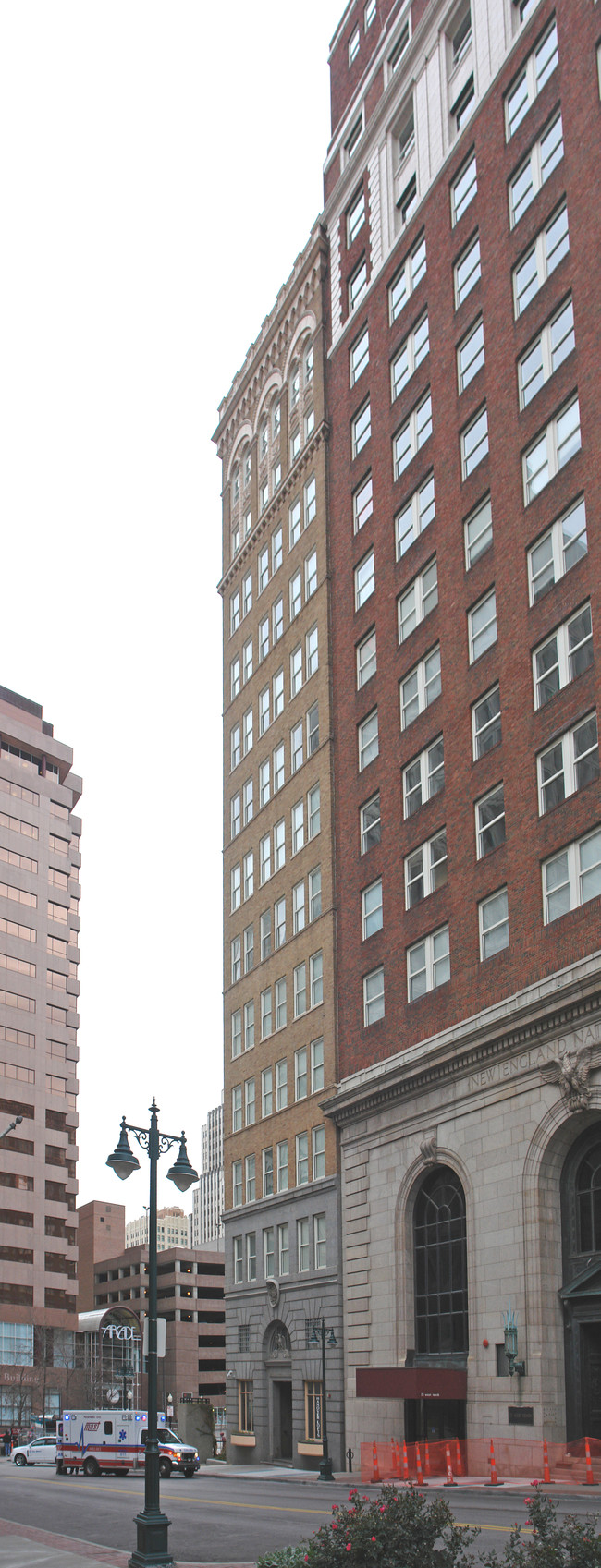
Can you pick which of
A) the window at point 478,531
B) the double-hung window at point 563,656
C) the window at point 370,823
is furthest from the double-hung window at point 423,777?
the double-hung window at point 563,656

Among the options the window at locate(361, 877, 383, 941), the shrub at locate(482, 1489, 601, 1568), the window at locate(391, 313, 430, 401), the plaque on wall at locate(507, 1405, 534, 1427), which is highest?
the window at locate(391, 313, 430, 401)

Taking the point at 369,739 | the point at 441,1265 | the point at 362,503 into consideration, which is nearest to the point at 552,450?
the point at 369,739

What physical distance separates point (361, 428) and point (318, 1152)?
2646 cm

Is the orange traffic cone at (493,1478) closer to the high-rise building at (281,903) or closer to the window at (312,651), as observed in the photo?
the high-rise building at (281,903)

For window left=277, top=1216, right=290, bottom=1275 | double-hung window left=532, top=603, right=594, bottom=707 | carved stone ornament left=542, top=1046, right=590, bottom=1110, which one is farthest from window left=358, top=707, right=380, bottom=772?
window left=277, top=1216, right=290, bottom=1275

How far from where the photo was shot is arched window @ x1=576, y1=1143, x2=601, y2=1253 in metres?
31.5

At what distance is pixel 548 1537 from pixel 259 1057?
A: 1875 inches

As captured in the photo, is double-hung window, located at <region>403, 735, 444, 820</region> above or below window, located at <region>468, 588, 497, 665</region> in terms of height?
below

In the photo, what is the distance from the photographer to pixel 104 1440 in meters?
53.0

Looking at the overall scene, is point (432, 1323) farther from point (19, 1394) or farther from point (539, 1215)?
point (19, 1394)

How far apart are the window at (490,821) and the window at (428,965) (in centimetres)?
333

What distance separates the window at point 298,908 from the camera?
5444cm

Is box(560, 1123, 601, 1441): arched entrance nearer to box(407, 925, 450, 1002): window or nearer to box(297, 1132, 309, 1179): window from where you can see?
box(407, 925, 450, 1002): window

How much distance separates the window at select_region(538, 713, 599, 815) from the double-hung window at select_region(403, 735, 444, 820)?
6998 mm
